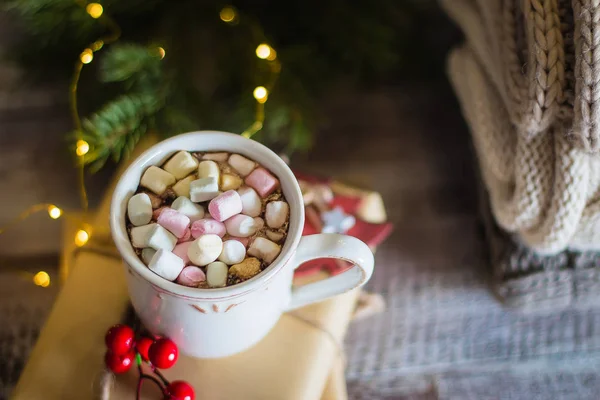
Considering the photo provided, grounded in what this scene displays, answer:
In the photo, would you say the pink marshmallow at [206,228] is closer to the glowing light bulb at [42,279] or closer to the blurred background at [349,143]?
the blurred background at [349,143]

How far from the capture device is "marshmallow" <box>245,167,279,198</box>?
19.8 inches

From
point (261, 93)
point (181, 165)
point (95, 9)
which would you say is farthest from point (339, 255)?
point (95, 9)

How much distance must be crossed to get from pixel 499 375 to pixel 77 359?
53 cm

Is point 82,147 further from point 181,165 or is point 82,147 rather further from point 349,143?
point 349,143

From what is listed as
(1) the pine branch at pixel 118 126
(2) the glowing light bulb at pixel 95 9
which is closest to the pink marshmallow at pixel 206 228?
(1) the pine branch at pixel 118 126

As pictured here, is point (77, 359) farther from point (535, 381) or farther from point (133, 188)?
point (535, 381)

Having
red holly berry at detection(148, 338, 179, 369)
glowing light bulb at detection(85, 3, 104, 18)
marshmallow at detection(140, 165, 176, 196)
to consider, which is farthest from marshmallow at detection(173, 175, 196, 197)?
glowing light bulb at detection(85, 3, 104, 18)

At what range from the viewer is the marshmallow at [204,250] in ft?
1.50

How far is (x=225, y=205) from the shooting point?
478 millimetres

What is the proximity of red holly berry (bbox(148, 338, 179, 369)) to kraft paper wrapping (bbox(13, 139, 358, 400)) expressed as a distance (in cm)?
4

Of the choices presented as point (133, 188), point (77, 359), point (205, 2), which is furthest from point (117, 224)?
point (205, 2)

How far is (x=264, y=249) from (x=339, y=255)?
0.06 meters

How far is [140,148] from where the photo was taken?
73cm

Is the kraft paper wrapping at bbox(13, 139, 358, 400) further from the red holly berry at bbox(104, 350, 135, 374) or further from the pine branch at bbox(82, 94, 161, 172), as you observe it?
the pine branch at bbox(82, 94, 161, 172)
